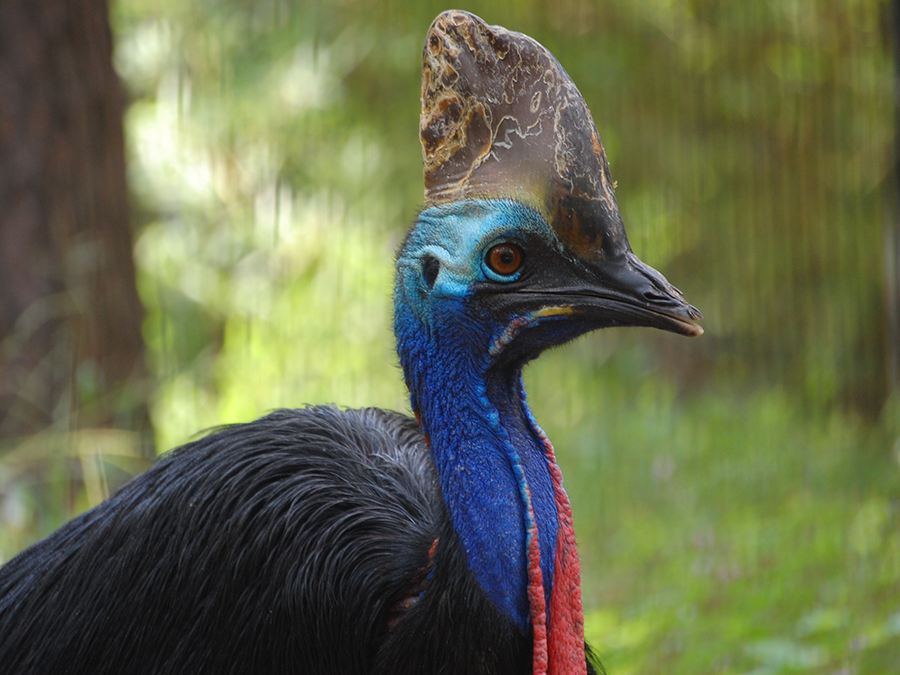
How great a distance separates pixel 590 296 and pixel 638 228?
367 cm

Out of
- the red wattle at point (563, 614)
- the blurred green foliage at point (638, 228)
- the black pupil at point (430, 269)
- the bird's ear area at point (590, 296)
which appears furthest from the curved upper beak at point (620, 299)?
the blurred green foliage at point (638, 228)

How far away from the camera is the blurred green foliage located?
438cm

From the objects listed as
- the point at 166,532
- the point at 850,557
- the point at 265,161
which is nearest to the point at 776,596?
the point at 850,557

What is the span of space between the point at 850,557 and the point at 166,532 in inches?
97.0

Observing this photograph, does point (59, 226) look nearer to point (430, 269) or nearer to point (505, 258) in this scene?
point (430, 269)

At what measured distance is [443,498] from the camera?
66.4 inches

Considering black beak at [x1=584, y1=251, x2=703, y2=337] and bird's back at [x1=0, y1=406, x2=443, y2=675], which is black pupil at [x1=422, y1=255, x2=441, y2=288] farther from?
bird's back at [x1=0, y1=406, x2=443, y2=675]

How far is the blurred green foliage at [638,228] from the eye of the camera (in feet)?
14.4

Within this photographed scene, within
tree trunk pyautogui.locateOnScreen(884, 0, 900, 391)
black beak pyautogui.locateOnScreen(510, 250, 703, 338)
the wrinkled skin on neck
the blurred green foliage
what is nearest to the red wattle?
the wrinkled skin on neck

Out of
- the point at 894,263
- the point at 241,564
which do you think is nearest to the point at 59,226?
the point at 241,564

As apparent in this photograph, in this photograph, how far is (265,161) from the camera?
536 centimetres

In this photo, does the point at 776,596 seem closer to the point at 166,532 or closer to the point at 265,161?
the point at 166,532

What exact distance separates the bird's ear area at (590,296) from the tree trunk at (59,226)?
97.9 inches

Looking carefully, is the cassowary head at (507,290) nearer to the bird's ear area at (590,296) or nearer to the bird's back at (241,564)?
the bird's ear area at (590,296)
